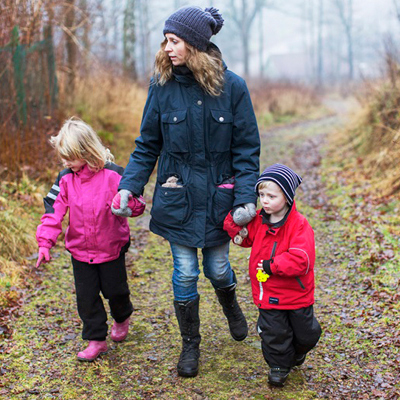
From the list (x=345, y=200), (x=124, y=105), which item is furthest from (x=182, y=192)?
(x=124, y=105)

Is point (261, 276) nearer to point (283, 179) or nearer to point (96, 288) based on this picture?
point (283, 179)

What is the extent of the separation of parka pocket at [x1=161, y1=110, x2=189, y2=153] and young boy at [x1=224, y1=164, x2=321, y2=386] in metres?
0.52

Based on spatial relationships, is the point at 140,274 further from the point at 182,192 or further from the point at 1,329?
the point at 182,192

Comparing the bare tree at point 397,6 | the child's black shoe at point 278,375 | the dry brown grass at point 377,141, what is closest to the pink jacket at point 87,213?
the child's black shoe at point 278,375

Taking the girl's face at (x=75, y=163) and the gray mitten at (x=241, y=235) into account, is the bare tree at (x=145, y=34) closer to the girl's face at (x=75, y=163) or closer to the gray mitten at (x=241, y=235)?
the girl's face at (x=75, y=163)

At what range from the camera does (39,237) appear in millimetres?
3268

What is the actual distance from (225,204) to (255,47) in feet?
251

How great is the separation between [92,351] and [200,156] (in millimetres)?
1572

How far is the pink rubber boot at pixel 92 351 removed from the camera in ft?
11.4

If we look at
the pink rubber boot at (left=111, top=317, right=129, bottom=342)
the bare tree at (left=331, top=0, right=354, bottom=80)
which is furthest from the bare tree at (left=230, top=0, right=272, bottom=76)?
the pink rubber boot at (left=111, top=317, right=129, bottom=342)

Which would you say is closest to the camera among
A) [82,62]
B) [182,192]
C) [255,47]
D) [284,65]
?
[182,192]

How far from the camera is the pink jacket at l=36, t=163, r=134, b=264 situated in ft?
11.0

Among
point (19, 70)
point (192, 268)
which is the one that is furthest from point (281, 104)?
point (192, 268)

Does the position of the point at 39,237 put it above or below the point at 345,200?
above
